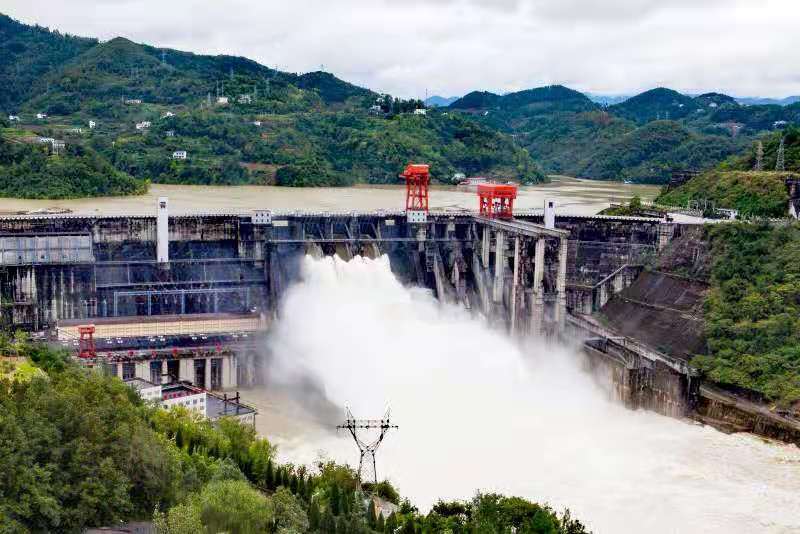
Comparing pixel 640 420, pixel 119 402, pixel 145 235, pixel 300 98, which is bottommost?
pixel 640 420

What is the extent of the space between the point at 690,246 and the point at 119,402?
28.5 metres

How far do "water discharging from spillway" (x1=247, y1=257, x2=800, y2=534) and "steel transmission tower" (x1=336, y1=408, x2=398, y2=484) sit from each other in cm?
43

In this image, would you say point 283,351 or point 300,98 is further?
point 300,98

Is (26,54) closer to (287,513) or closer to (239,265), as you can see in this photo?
(239,265)

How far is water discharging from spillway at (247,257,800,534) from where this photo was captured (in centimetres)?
2641

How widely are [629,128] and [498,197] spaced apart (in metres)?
90.0

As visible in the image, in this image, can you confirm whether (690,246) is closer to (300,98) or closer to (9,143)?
(9,143)

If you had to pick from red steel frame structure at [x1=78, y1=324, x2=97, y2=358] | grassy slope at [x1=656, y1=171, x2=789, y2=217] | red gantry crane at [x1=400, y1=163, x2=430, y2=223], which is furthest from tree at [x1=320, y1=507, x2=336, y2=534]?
grassy slope at [x1=656, y1=171, x2=789, y2=217]

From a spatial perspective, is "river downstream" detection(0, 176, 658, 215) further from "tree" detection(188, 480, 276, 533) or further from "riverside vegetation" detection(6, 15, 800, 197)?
"tree" detection(188, 480, 276, 533)

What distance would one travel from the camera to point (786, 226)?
42.0 meters

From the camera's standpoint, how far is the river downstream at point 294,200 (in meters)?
60.4

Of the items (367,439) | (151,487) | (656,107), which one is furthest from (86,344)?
(656,107)

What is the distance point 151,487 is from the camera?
20406mm

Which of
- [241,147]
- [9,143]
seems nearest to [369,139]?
[241,147]
